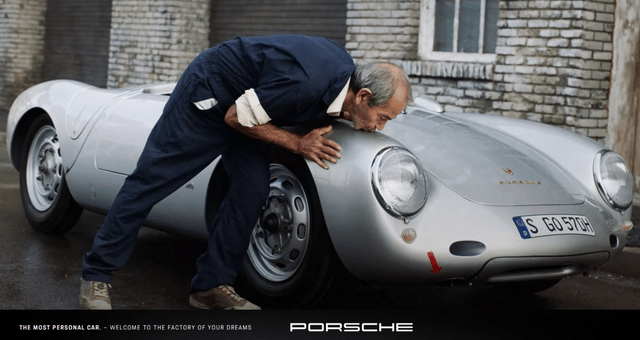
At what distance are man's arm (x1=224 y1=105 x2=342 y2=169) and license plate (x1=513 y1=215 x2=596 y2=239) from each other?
2.44 feet

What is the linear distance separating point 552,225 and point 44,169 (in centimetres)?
287

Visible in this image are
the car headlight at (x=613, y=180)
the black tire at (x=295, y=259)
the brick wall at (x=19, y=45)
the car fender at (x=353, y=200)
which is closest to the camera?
the car fender at (x=353, y=200)

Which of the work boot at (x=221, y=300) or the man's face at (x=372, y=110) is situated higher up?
the man's face at (x=372, y=110)

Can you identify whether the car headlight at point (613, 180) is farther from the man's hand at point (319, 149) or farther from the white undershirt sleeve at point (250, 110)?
the white undershirt sleeve at point (250, 110)

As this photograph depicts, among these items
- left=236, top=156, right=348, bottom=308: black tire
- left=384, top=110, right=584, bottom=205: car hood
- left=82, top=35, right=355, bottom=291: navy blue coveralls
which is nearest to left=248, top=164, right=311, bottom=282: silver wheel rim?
left=236, top=156, right=348, bottom=308: black tire

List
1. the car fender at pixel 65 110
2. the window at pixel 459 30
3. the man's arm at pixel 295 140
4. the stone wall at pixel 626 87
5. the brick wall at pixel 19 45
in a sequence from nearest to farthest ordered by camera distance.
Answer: the man's arm at pixel 295 140
the car fender at pixel 65 110
the stone wall at pixel 626 87
the window at pixel 459 30
the brick wall at pixel 19 45

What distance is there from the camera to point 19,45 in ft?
42.6

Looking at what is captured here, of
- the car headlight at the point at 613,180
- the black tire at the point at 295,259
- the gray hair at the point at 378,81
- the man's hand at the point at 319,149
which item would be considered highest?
the gray hair at the point at 378,81

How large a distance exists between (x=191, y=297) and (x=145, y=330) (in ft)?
2.29

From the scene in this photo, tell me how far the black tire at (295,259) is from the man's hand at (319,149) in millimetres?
121

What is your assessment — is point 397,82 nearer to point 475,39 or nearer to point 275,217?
point 275,217

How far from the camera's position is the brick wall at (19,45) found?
12.9 metres

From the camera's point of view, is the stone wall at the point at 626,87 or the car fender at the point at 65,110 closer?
the car fender at the point at 65,110

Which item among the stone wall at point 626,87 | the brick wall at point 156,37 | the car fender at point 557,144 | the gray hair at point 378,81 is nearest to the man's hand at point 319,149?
the gray hair at point 378,81
